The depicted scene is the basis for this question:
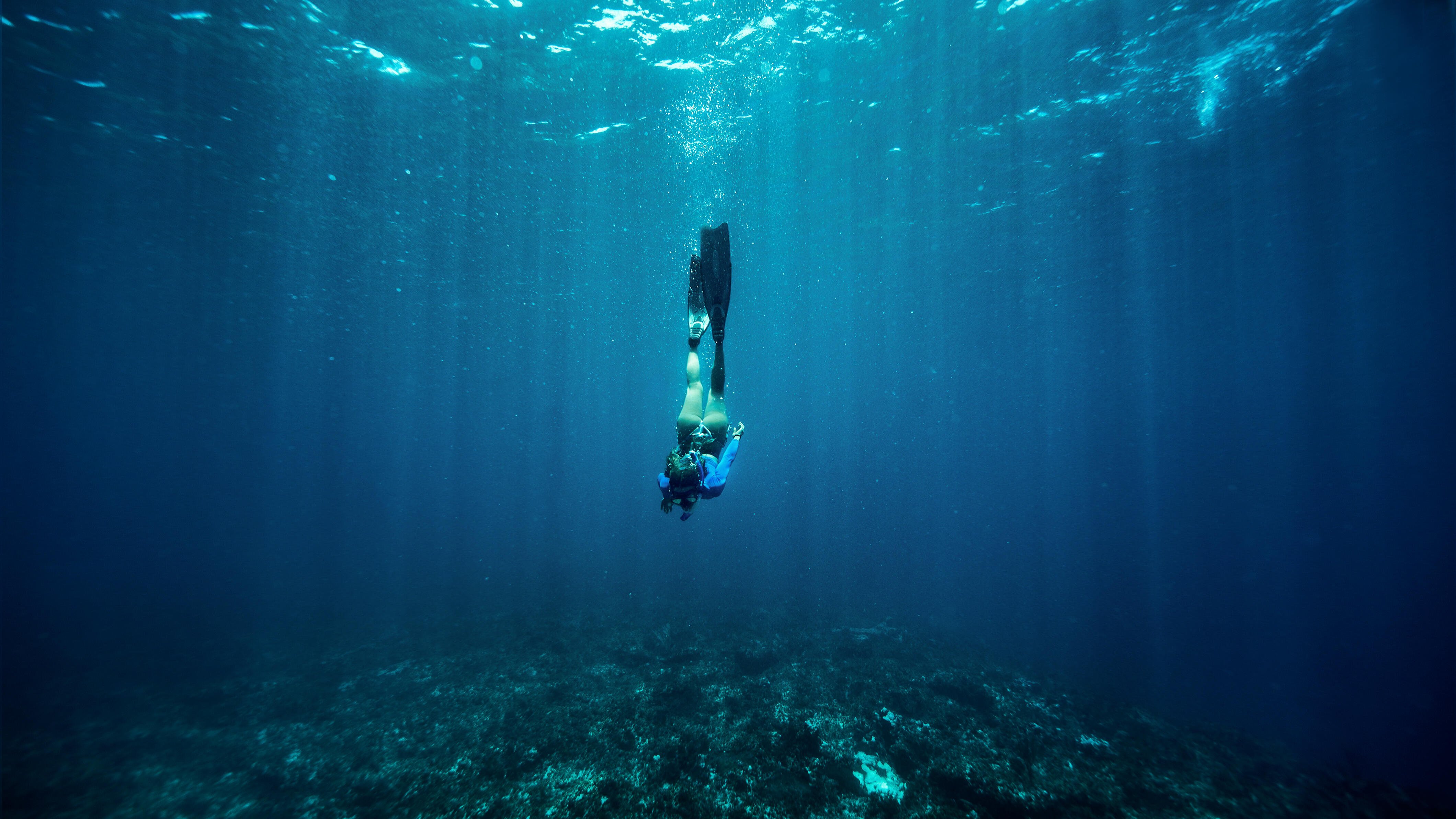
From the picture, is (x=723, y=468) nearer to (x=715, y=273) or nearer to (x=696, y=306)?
(x=696, y=306)

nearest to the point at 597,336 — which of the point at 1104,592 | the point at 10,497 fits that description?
the point at 1104,592

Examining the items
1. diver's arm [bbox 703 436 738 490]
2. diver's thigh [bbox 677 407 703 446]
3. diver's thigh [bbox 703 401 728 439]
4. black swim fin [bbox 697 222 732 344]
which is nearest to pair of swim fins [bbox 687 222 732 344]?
black swim fin [bbox 697 222 732 344]

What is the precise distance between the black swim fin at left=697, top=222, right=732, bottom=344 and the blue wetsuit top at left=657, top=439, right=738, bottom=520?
5.99 ft

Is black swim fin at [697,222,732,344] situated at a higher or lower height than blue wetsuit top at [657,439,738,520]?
higher

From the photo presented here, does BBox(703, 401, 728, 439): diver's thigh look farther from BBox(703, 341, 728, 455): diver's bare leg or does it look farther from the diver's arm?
the diver's arm

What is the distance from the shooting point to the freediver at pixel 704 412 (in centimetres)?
646

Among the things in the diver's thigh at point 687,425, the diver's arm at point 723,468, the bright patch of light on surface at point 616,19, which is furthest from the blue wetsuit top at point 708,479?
the bright patch of light on surface at point 616,19

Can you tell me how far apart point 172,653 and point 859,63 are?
77.5ft

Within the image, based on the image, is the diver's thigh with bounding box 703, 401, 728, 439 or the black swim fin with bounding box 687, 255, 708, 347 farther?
the diver's thigh with bounding box 703, 401, 728, 439

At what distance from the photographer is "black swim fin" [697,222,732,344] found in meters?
6.98

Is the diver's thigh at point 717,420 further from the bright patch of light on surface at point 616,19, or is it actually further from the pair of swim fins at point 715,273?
the bright patch of light on surface at point 616,19

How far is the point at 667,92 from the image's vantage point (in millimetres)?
12188

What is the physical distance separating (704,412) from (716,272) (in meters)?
2.27

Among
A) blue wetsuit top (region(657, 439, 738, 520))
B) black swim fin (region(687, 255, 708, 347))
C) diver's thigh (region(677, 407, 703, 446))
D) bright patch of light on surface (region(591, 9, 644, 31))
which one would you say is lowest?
blue wetsuit top (region(657, 439, 738, 520))
